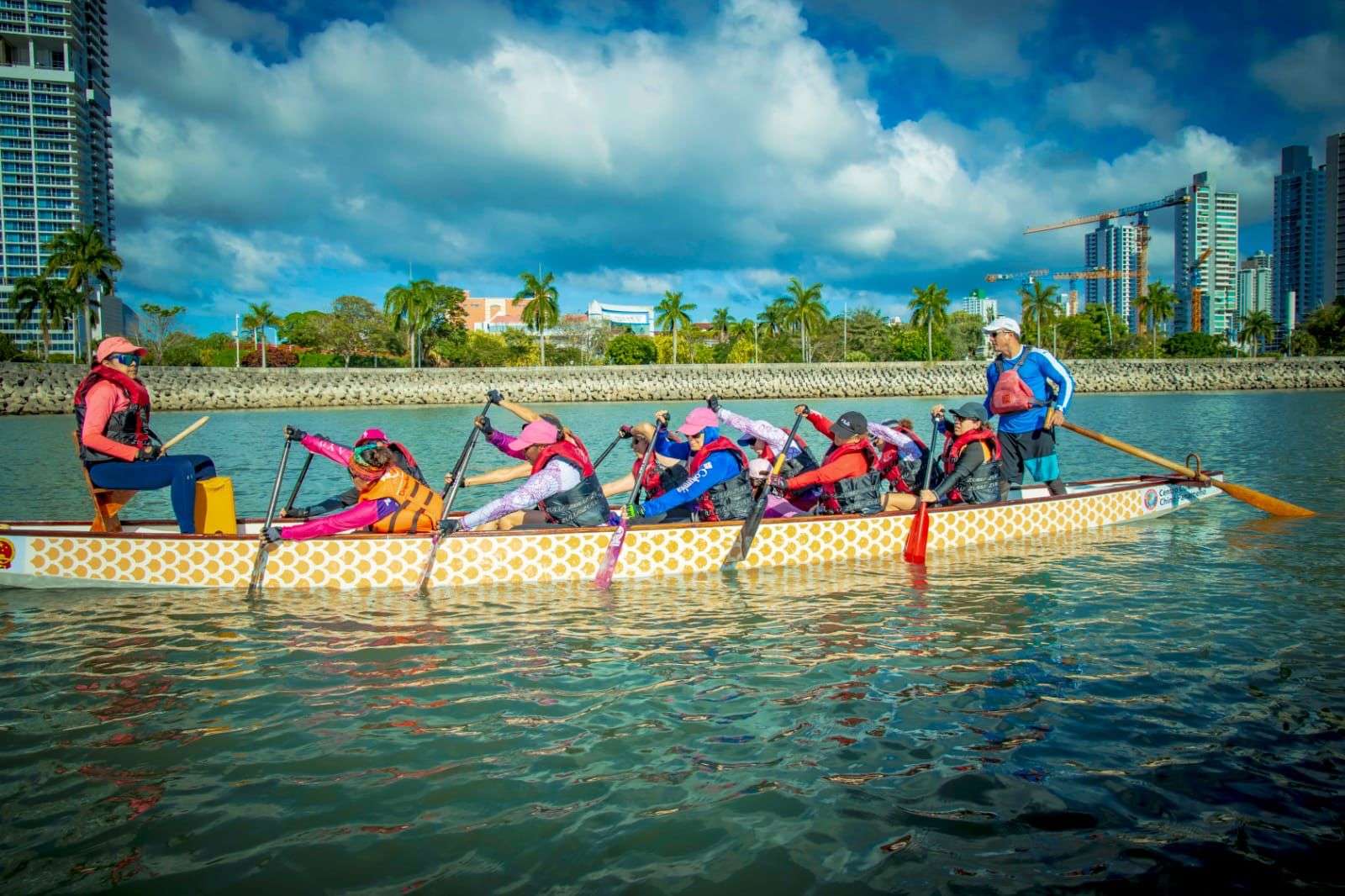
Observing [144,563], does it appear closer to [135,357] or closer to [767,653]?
[135,357]

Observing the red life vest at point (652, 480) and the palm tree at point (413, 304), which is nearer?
the red life vest at point (652, 480)

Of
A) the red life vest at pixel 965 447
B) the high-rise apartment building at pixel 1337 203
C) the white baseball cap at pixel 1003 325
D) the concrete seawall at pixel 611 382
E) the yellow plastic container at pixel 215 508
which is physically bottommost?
the yellow plastic container at pixel 215 508

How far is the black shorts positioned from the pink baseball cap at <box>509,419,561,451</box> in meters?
6.24

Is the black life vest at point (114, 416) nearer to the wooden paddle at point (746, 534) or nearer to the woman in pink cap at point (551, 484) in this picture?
the woman in pink cap at point (551, 484)

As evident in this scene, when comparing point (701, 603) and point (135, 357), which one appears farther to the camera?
point (135, 357)

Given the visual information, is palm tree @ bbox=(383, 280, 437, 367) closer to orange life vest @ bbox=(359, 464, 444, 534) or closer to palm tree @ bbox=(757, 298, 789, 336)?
palm tree @ bbox=(757, 298, 789, 336)

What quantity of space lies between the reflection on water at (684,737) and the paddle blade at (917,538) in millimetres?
1061

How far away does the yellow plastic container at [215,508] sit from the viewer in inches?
368

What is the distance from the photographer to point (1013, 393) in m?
11.0

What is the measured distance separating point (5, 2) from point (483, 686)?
203 m

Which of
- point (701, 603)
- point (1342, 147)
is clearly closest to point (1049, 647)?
point (701, 603)

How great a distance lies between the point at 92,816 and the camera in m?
4.55

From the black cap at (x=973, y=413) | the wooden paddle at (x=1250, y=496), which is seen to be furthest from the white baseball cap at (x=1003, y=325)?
the wooden paddle at (x=1250, y=496)

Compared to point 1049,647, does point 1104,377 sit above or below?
above
